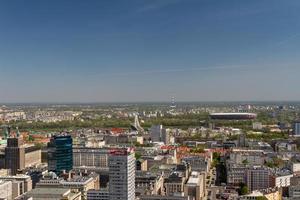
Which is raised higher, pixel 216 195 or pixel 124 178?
pixel 124 178

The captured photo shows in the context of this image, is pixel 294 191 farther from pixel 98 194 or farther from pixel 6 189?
pixel 6 189

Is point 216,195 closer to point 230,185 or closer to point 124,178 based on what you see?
point 230,185

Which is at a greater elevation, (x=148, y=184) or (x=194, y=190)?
(x=148, y=184)

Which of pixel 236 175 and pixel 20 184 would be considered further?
A: pixel 236 175

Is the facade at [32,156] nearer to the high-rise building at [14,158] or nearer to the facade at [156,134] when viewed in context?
the high-rise building at [14,158]

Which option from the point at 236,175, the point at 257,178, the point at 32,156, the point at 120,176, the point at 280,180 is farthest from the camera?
the point at 32,156

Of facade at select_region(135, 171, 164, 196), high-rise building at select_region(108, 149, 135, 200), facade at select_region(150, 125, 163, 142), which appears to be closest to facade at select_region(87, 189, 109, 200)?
facade at select_region(135, 171, 164, 196)

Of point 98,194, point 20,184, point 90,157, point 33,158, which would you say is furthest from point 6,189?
point 90,157

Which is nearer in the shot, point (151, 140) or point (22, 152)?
point (22, 152)

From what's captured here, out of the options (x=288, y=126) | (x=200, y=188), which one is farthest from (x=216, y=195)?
(x=288, y=126)
